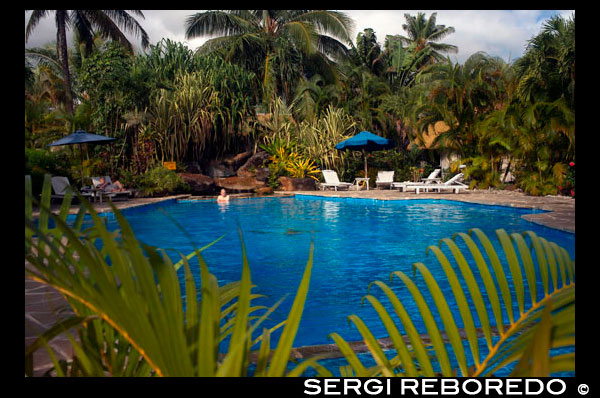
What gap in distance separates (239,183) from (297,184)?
242 centimetres

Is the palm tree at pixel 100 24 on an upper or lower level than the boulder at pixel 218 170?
upper

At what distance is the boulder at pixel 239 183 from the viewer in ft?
65.7

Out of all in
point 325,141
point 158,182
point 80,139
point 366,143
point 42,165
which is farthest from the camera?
point 325,141

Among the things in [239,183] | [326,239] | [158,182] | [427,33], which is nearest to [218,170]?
[239,183]

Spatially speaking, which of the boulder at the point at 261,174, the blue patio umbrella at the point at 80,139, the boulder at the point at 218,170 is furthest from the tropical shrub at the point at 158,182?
the boulder at the point at 218,170

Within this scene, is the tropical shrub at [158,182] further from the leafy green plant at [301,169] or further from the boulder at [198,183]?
the leafy green plant at [301,169]

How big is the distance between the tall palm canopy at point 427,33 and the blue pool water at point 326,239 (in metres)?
25.3

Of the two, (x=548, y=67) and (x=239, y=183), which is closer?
(x=548, y=67)

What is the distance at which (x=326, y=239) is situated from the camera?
9.81 m

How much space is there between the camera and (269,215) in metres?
13.6

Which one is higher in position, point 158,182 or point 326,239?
point 158,182

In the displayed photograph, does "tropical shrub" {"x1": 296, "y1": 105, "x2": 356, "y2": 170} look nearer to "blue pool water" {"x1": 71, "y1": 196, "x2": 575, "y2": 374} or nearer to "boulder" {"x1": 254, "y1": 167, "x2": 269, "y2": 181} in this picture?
"boulder" {"x1": 254, "y1": 167, "x2": 269, "y2": 181}

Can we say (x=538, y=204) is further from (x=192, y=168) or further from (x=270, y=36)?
(x=270, y=36)

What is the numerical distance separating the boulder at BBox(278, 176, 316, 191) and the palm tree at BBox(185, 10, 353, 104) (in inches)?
342
